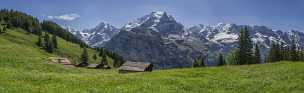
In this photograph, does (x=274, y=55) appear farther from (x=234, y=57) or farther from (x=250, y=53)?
(x=250, y=53)

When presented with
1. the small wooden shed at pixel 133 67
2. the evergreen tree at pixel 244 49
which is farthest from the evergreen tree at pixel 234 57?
the small wooden shed at pixel 133 67

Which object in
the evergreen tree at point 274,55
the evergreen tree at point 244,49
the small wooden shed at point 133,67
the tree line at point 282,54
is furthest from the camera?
the evergreen tree at point 274,55

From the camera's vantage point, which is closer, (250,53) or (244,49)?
(244,49)

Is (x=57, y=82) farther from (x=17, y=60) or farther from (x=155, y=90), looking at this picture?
→ (x=17, y=60)

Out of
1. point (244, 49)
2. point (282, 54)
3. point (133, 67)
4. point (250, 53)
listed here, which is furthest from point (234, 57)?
point (133, 67)

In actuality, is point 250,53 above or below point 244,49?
below

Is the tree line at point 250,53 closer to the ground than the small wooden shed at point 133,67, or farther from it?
farther from it

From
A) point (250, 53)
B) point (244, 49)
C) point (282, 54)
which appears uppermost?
point (244, 49)

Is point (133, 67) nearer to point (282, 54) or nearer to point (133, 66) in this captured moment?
point (133, 66)

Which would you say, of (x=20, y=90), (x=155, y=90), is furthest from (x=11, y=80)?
(x=155, y=90)

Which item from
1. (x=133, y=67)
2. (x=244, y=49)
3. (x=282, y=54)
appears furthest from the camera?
(x=282, y=54)

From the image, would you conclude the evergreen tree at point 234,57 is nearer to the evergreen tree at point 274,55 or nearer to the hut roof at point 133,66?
the evergreen tree at point 274,55

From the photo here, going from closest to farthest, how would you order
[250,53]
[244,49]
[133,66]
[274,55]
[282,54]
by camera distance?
[133,66]
[244,49]
[250,53]
[274,55]
[282,54]

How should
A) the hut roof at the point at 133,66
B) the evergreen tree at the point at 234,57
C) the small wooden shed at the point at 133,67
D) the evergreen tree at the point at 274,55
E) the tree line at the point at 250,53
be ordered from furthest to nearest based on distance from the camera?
the evergreen tree at the point at 274,55 < the evergreen tree at the point at 234,57 < the tree line at the point at 250,53 < the hut roof at the point at 133,66 < the small wooden shed at the point at 133,67
